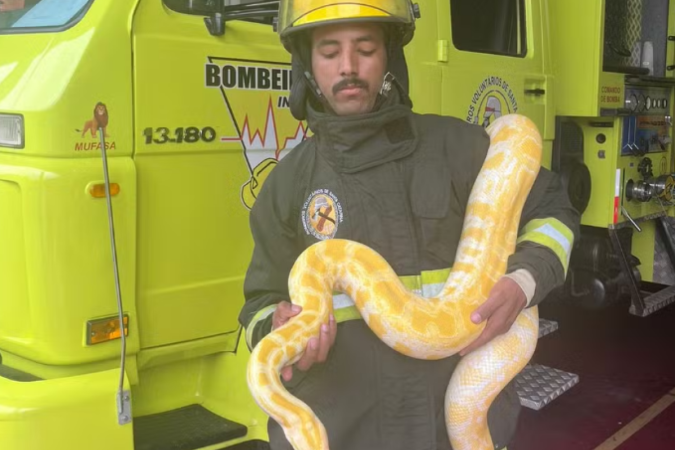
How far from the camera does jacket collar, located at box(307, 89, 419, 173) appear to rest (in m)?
1.70

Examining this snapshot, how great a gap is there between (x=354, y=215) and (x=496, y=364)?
1.63 ft

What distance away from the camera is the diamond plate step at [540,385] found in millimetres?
3881

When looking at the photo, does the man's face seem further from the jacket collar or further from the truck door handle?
the truck door handle

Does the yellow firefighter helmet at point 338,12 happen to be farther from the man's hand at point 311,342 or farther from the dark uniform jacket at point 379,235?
the man's hand at point 311,342

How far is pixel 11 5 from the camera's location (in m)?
2.97

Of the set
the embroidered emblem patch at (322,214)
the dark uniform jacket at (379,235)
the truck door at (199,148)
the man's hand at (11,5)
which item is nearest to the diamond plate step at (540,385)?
the truck door at (199,148)

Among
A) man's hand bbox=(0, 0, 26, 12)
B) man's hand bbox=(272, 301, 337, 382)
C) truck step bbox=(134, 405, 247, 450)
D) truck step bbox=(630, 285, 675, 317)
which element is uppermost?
man's hand bbox=(0, 0, 26, 12)

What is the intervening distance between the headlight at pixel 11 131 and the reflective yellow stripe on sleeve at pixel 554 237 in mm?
1666

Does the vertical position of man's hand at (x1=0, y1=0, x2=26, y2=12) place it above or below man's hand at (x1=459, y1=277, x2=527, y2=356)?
above

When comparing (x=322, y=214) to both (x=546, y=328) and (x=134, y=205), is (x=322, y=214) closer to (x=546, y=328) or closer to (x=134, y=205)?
(x=134, y=205)

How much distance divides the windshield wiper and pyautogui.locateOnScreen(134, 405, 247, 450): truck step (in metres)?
1.46

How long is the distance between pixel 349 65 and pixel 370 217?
0.34 meters

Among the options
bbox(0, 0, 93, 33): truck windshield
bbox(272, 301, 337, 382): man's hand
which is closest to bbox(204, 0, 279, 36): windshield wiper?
bbox(0, 0, 93, 33): truck windshield

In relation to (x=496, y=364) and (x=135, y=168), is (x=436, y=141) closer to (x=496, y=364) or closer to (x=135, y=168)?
(x=496, y=364)
